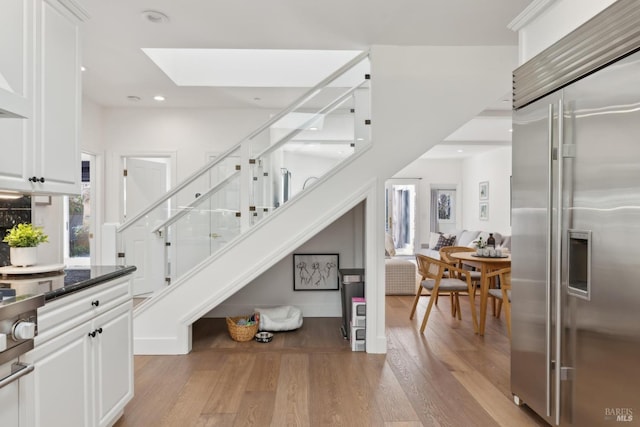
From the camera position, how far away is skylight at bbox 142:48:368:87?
458cm

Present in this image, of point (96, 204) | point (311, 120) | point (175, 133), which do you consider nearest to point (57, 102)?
point (311, 120)

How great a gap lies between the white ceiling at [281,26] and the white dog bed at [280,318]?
9.44ft

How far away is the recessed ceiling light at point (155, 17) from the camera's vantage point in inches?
118

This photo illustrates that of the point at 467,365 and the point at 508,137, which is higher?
the point at 508,137

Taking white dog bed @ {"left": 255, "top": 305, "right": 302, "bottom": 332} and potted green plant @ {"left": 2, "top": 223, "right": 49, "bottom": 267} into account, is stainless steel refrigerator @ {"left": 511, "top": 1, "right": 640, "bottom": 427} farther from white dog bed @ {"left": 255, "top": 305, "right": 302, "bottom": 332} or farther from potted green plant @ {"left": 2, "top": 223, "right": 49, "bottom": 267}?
potted green plant @ {"left": 2, "top": 223, "right": 49, "bottom": 267}

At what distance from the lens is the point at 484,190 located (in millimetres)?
9109

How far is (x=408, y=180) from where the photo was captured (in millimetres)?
10445

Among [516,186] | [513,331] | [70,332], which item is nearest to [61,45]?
[70,332]

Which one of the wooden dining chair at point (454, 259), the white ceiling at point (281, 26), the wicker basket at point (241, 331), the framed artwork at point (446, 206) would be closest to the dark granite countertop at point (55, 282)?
the wicker basket at point (241, 331)

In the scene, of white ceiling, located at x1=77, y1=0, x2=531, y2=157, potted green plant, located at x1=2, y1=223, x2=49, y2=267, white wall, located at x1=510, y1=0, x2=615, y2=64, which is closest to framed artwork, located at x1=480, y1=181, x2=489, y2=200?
white ceiling, located at x1=77, y1=0, x2=531, y2=157

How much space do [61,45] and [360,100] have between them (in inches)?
98.0

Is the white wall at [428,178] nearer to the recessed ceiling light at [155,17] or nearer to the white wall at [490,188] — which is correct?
the white wall at [490,188]

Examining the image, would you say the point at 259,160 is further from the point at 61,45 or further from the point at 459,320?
the point at 459,320

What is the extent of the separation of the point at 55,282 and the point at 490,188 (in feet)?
28.9
